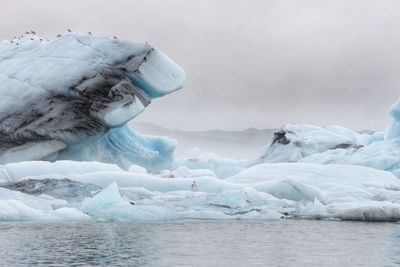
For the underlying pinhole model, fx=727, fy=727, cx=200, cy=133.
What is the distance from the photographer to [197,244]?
15.3m

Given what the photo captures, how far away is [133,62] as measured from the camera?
1251 inches

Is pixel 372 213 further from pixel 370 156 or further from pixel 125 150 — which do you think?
Answer: pixel 125 150

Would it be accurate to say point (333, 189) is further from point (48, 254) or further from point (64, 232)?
point (48, 254)

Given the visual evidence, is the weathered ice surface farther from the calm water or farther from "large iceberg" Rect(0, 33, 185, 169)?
"large iceberg" Rect(0, 33, 185, 169)

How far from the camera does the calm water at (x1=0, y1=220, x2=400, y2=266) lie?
12.6 metres

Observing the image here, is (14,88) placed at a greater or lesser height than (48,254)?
greater

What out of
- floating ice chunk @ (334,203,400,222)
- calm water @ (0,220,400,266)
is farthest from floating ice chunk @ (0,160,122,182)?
floating ice chunk @ (334,203,400,222)

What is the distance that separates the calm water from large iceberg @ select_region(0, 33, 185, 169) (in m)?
11.1

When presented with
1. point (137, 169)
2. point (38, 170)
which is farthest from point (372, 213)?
point (137, 169)

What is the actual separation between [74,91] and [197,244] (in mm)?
17321

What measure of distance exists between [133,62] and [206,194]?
30.1 ft

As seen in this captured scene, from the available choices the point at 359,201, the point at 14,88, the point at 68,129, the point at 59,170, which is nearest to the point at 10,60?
the point at 14,88

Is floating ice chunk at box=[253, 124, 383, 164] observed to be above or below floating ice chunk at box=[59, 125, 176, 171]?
above

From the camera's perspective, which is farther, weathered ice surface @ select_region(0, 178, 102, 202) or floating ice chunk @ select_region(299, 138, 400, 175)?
floating ice chunk @ select_region(299, 138, 400, 175)
